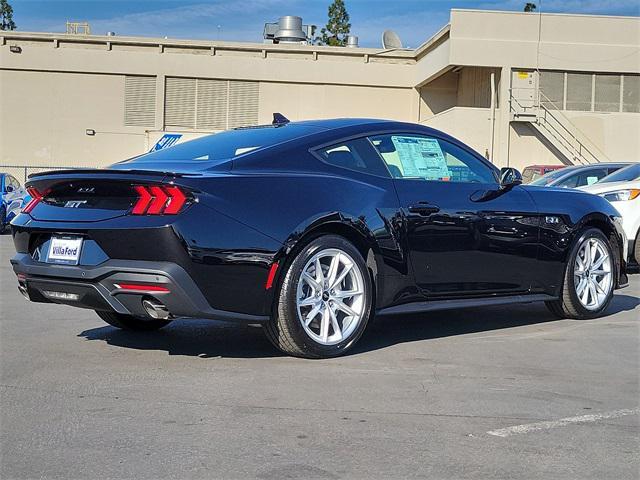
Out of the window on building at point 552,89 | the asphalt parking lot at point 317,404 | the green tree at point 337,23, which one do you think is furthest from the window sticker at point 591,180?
the green tree at point 337,23

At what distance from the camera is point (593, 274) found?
7453 millimetres

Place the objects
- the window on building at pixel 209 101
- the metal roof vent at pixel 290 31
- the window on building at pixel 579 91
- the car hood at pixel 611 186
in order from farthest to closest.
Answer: the metal roof vent at pixel 290 31 → the window on building at pixel 209 101 → the window on building at pixel 579 91 → the car hood at pixel 611 186

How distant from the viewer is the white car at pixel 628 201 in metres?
11.5

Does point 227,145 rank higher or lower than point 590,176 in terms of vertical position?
lower

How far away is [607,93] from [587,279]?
2957 cm

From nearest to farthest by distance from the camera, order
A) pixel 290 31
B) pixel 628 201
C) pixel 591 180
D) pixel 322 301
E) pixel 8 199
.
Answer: pixel 322 301, pixel 628 201, pixel 591 180, pixel 8 199, pixel 290 31

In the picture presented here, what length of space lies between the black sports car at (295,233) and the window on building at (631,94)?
30.1 meters

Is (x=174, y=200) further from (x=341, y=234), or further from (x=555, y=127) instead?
(x=555, y=127)

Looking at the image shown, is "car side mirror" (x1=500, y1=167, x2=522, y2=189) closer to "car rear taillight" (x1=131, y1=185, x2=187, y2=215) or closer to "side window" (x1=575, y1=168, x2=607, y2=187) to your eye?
"car rear taillight" (x1=131, y1=185, x2=187, y2=215)

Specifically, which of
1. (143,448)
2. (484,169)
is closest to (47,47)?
(484,169)

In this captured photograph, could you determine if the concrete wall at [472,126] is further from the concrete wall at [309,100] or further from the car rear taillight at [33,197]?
the car rear taillight at [33,197]

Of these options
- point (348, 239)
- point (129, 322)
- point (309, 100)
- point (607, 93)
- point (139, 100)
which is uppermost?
point (607, 93)

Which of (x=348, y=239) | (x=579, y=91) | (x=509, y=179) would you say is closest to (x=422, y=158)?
(x=509, y=179)

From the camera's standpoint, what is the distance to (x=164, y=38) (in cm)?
3884
